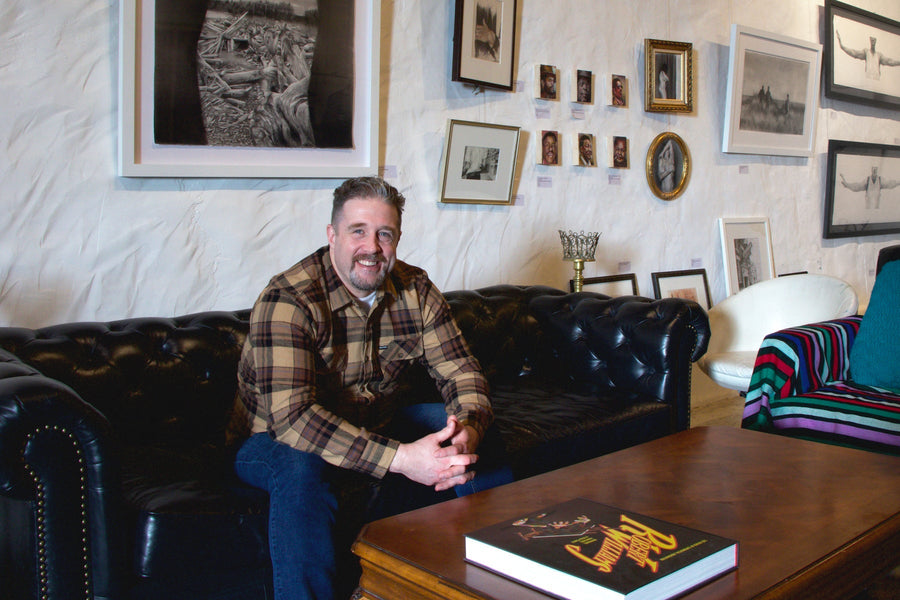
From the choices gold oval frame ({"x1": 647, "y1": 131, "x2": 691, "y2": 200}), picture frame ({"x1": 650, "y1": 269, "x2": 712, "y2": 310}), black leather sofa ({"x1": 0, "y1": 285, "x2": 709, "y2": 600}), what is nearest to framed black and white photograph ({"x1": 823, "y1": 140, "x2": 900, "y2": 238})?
picture frame ({"x1": 650, "y1": 269, "x2": 712, "y2": 310})

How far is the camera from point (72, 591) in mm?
1899

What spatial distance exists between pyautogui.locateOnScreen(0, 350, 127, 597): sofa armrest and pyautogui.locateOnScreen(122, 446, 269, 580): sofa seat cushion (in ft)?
0.25

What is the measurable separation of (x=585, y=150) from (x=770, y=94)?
6.52 feet

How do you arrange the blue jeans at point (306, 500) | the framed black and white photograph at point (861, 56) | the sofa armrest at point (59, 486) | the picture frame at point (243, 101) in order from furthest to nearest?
1. the framed black and white photograph at point (861, 56)
2. the picture frame at point (243, 101)
3. the blue jeans at point (306, 500)
4. the sofa armrest at point (59, 486)

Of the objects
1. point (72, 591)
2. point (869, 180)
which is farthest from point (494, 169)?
point (869, 180)

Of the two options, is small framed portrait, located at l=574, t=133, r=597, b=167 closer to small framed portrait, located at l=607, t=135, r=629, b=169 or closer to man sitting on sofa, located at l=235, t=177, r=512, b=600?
small framed portrait, located at l=607, t=135, r=629, b=169

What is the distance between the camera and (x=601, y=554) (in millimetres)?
1477

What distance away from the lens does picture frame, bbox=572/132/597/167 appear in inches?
183

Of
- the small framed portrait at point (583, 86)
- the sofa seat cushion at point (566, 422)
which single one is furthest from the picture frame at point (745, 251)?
the sofa seat cushion at point (566, 422)

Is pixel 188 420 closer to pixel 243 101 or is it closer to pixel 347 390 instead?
pixel 347 390

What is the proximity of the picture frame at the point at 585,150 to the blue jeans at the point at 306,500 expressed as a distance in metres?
2.55

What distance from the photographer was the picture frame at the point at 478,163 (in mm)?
4043

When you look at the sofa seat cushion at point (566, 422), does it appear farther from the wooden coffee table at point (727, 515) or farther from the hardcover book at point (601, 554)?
the hardcover book at point (601, 554)

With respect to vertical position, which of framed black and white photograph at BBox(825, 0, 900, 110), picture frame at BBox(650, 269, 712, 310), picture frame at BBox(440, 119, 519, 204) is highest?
framed black and white photograph at BBox(825, 0, 900, 110)
